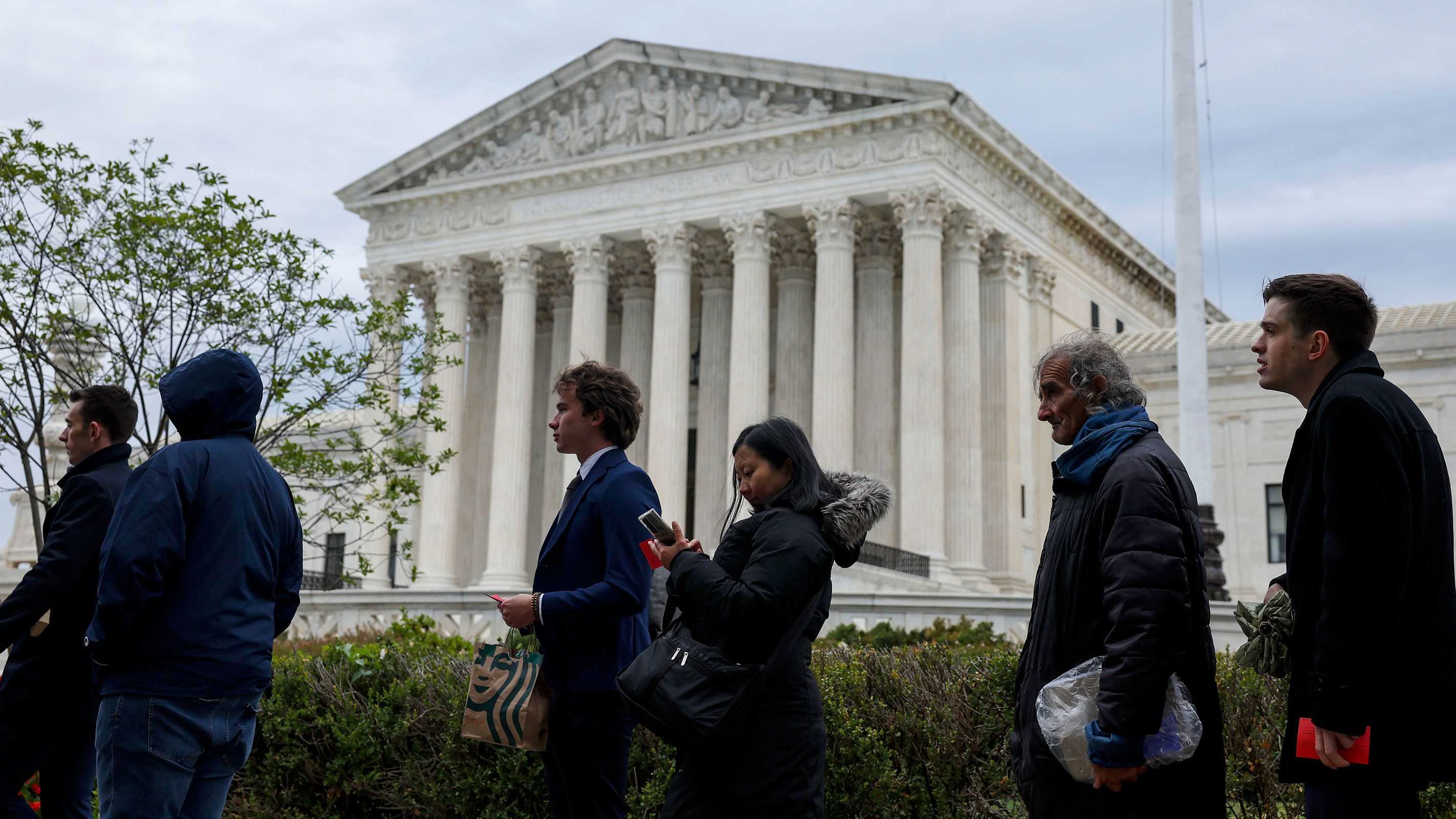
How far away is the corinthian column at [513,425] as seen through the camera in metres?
38.1

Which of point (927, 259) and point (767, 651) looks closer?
point (767, 651)

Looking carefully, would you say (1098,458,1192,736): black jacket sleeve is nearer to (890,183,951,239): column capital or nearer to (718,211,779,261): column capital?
(890,183,951,239): column capital

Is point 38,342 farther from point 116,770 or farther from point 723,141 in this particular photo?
point 723,141

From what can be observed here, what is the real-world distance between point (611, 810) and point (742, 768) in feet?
3.45

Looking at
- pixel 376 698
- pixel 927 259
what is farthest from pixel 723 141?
pixel 376 698

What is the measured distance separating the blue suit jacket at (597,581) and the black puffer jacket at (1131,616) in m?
1.73

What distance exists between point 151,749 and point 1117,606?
147 inches

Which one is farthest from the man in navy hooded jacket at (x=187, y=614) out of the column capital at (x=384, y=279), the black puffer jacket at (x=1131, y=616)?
the column capital at (x=384, y=279)

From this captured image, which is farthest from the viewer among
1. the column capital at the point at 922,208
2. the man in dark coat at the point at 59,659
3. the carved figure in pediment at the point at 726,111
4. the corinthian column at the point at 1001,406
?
the carved figure in pediment at the point at 726,111

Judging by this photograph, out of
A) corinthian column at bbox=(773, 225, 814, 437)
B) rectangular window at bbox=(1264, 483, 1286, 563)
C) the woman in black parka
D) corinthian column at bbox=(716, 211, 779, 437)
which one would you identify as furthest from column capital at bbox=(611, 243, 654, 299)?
the woman in black parka

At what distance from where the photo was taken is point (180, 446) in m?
5.52

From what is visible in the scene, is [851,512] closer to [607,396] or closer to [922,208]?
[607,396]

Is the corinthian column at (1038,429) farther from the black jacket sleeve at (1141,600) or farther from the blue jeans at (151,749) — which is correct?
the blue jeans at (151,749)

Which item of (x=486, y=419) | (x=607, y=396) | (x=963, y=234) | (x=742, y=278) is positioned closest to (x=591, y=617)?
(x=607, y=396)
